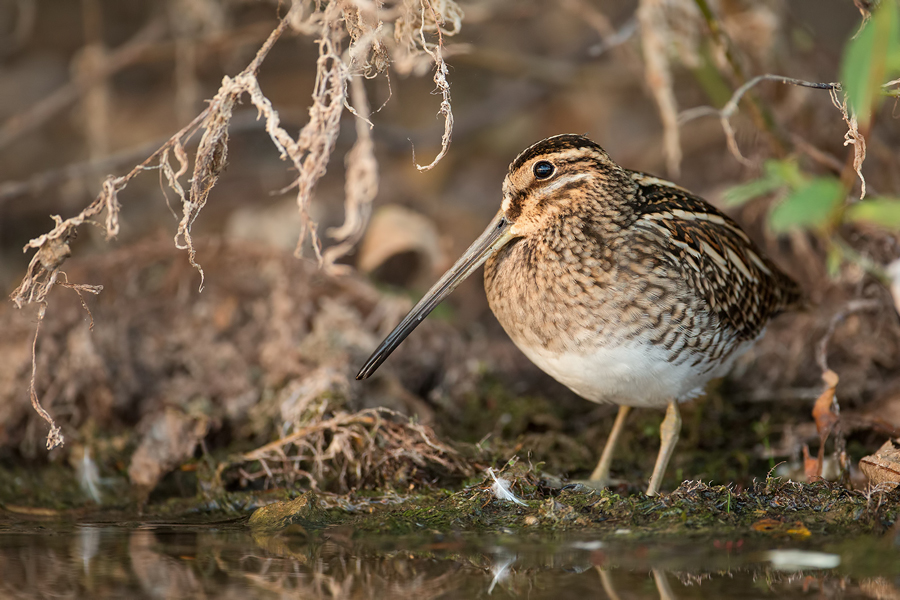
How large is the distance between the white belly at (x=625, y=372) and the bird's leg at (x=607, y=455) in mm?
279

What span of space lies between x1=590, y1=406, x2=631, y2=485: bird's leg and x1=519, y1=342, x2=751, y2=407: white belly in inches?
11.0

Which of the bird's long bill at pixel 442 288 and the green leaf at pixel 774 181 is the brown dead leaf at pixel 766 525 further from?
the bird's long bill at pixel 442 288

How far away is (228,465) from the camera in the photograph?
3178mm

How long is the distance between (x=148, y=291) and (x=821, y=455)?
293 centimetres

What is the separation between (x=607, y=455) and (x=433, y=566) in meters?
1.25

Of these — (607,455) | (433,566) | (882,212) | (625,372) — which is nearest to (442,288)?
(625,372)

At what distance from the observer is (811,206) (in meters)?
1.75

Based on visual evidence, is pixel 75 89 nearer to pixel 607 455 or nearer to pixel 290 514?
pixel 290 514

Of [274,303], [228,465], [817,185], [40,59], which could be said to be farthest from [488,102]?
[817,185]

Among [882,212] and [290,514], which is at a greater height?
[882,212]

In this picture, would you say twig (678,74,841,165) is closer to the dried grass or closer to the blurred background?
the blurred background

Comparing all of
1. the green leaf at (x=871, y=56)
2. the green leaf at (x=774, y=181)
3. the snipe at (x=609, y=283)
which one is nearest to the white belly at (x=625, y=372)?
the snipe at (x=609, y=283)

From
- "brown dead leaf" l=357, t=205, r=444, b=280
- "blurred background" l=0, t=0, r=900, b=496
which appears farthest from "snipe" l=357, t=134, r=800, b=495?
"brown dead leaf" l=357, t=205, r=444, b=280

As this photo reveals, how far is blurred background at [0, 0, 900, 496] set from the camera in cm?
360
